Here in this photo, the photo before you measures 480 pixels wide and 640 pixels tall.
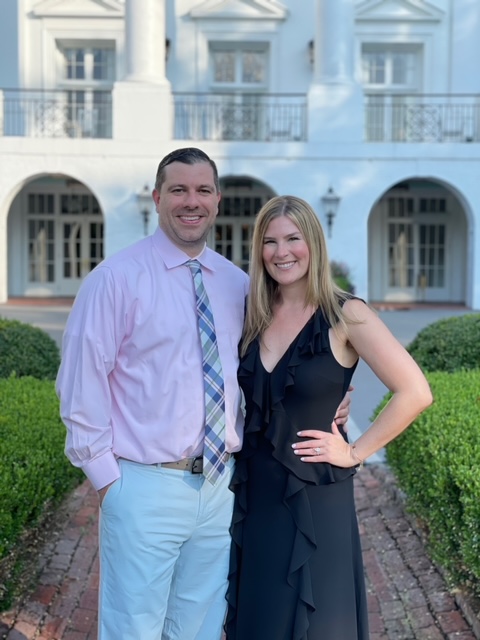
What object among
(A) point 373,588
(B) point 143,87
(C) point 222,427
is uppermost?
(B) point 143,87

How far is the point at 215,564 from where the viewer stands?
2.57 m

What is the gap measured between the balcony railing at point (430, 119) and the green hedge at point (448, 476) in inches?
616

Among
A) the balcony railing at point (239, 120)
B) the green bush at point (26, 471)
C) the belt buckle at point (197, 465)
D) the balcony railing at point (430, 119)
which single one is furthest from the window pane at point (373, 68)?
the belt buckle at point (197, 465)

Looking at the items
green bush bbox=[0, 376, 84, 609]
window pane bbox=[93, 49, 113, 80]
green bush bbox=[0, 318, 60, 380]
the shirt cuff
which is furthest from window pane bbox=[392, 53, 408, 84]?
the shirt cuff

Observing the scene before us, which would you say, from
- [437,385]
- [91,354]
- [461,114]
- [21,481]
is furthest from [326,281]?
[461,114]

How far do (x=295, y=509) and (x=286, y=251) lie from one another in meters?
0.89

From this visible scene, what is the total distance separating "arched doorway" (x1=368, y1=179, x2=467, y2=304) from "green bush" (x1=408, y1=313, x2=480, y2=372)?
15.2 metres

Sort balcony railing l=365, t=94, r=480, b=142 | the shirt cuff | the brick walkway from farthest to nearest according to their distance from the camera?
1. balcony railing l=365, t=94, r=480, b=142
2. the brick walkway
3. the shirt cuff

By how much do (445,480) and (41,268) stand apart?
19556 mm

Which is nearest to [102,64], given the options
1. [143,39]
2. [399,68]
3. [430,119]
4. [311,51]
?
[143,39]

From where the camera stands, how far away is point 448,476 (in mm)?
3504

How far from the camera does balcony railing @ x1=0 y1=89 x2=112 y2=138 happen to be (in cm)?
1884

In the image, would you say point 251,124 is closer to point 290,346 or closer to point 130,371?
point 290,346

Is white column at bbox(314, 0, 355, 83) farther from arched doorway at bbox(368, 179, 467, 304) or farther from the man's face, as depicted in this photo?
the man's face
